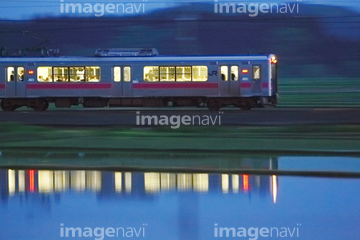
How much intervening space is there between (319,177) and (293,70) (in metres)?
11.6

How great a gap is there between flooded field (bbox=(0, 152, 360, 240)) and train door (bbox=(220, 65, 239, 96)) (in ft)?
33.3

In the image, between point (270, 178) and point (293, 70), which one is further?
point (293, 70)

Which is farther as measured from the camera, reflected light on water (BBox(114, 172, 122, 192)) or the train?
the train

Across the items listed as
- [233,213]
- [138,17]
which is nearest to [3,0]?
[138,17]

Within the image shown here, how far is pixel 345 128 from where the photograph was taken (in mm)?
21188

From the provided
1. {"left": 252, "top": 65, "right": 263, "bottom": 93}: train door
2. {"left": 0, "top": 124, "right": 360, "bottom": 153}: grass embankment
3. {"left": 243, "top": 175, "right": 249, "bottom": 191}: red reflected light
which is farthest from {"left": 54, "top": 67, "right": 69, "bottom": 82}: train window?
{"left": 243, "top": 175, "right": 249, "bottom": 191}: red reflected light

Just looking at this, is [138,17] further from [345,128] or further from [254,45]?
[345,128]

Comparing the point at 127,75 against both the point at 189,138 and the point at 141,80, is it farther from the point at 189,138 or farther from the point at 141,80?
the point at 189,138

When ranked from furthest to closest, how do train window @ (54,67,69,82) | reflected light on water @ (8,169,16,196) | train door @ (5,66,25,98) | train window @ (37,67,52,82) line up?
1. train door @ (5,66,25,98)
2. train window @ (37,67,52,82)
3. train window @ (54,67,69,82)
4. reflected light on water @ (8,169,16,196)

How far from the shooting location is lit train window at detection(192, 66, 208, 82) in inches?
1064

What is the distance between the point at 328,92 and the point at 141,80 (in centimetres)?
671

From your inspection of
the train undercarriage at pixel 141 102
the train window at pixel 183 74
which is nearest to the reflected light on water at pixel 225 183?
the train undercarriage at pixel 141 102

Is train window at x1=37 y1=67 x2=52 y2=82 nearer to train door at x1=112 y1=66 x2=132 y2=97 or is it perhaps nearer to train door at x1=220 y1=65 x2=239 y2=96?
train door at x1=112 y1=66 x2=132 y2=97

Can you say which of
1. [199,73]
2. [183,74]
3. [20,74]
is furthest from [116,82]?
[20,74]
